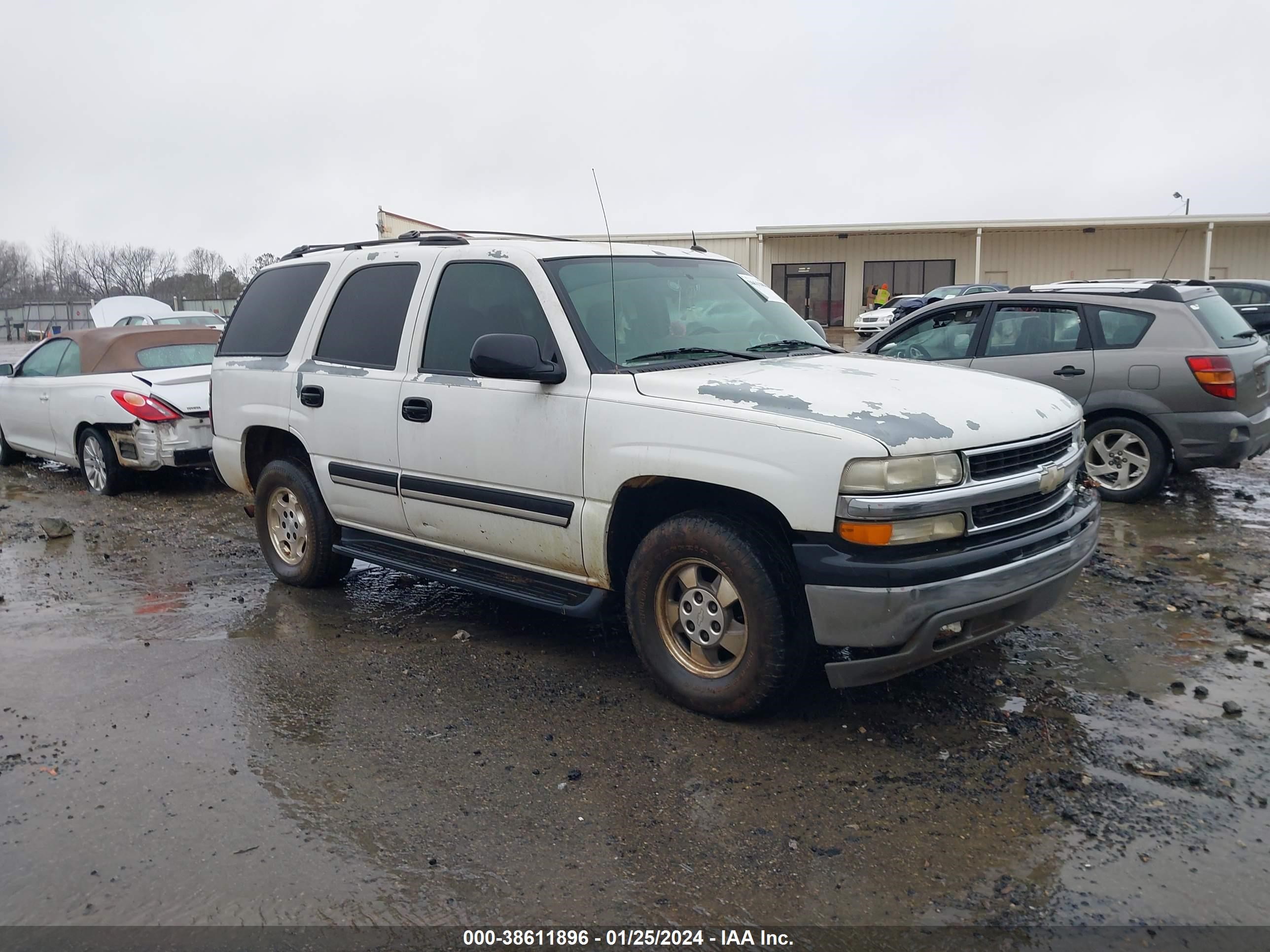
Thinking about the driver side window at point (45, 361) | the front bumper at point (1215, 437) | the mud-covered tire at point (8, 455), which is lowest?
the mud-covered tire at point (8, 455)

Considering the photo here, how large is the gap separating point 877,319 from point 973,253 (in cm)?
830

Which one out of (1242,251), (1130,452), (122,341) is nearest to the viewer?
(1130,452)

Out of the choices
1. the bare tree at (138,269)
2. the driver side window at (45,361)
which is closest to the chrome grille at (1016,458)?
the driver side window at (45,361)

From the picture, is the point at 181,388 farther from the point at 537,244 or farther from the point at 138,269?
the point at 138,269

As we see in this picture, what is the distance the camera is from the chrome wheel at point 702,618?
3.97 m

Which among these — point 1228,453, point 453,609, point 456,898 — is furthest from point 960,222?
point 456,898

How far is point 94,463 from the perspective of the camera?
31.3 ft

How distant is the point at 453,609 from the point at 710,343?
2269 millimetres

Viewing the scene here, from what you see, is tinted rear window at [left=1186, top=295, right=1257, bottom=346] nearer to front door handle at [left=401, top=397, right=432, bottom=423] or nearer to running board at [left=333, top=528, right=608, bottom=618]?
running board at [left=333, top=528, right=608, bottom=618]

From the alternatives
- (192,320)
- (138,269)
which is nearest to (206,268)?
(138,269)

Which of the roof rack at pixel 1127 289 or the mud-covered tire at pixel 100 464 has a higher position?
the roof rack at pixel 1127 289

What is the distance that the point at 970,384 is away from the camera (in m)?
4.22

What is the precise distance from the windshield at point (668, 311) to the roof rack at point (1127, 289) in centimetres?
393

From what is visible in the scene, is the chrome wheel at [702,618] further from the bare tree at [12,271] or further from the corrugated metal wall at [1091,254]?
the bare tree at [12,271]
